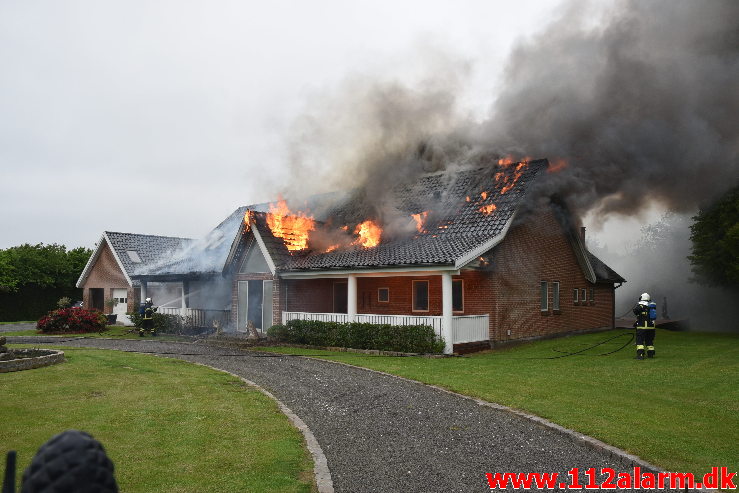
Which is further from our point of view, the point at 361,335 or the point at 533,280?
the point at 533,280

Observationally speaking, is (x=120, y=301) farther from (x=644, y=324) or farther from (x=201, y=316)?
(x=644, y=324)

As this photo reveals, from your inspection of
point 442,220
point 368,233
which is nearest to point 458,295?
point 442,220

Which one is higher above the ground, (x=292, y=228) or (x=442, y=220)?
(x=442, y=220)

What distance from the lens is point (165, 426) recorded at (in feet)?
24.3

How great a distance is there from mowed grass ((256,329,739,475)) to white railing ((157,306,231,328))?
584cm

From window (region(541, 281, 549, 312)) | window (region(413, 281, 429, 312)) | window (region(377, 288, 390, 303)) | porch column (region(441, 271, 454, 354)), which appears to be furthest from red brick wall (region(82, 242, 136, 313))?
window (region(541, 281, 549, 312))

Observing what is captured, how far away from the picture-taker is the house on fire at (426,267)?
1866 cm

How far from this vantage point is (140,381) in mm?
10844

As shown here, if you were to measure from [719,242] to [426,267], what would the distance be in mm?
13599

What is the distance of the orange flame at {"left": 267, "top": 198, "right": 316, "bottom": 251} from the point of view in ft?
73.9

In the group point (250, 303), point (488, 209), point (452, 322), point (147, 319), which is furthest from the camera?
point (147, 319)

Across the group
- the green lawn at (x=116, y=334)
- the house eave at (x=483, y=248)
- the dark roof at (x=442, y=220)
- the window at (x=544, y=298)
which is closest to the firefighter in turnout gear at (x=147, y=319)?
the green lawn at (x=116, y=334)

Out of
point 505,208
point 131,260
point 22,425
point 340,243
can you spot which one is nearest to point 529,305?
point 505,208

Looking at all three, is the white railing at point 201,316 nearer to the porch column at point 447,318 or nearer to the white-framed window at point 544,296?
the porch column at point 447,318
